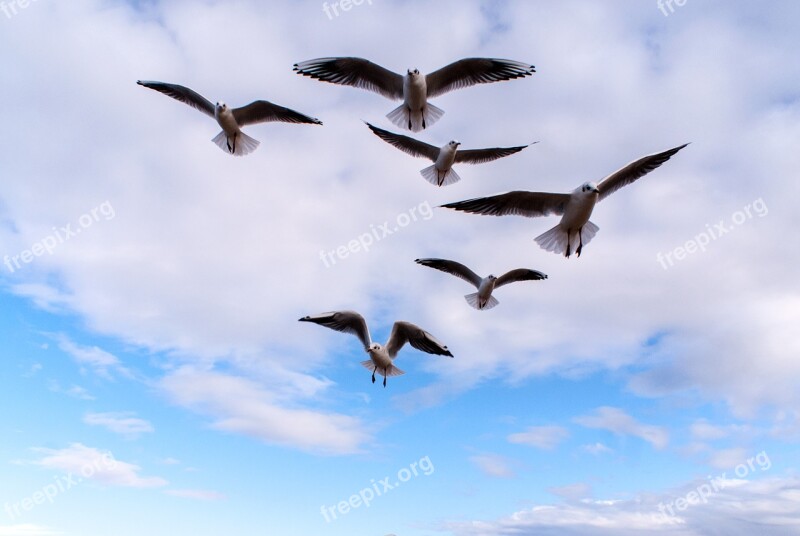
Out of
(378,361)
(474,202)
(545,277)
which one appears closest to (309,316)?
(378,361)

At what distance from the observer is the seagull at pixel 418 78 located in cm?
1183

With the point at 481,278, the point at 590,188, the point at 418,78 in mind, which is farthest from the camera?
the point at 481,278

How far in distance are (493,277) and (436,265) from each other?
4.33 feet

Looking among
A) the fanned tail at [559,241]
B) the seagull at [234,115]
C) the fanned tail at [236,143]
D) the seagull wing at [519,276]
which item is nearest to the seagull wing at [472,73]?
the seagull at [234,115]

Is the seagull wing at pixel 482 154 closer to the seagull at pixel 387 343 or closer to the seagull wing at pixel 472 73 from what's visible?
the seagull wing at pixel 472 73

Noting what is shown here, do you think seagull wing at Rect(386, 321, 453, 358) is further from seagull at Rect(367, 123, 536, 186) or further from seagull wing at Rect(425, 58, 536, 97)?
seagull wing at Rect(425, 58, 536, 97)

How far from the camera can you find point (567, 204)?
10.9 metres

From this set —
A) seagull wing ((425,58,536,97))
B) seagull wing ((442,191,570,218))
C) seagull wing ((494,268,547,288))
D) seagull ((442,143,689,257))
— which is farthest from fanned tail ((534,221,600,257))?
seagull wing ((425,58,536,97))

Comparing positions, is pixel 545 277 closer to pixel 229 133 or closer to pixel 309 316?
pixel 309 316

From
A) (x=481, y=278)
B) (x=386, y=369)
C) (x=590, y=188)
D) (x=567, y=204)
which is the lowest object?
(x=386, y=369)

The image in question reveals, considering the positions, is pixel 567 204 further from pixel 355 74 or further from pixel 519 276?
pixel 355 74

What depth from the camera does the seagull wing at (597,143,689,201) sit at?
10.5m

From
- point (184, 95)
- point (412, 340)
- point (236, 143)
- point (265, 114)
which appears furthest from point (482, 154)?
point (184, 95)

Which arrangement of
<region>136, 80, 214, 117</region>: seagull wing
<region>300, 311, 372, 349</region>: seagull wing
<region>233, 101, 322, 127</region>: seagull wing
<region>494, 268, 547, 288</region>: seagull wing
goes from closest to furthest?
<region>300, 311, 372, 349</region>: seagull wing < <region>233, 101, 322, 127</region>: seagull wing < <region>136, 80, 214, 117</region>: seagull wing < <region>494, 268, 547, 288</region>: seagull wing
